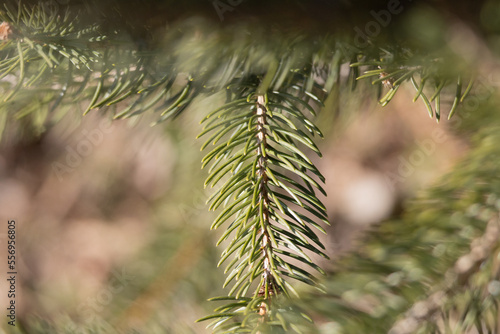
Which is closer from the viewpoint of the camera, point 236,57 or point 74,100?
point 236,57

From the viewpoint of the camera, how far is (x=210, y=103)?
498mm

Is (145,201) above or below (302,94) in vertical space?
below

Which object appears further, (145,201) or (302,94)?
(145,201)

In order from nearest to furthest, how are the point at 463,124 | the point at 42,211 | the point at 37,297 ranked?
the point at 463,124, the point at 37,297, the point at 42,211

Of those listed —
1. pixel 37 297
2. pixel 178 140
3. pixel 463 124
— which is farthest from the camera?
pixel 37 297

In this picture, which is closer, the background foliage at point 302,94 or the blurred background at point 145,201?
the background foliage at point 302,94

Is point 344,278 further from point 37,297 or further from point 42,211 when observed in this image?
point 42,211

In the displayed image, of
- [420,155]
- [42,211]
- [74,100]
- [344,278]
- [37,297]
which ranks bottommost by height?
[37,297]

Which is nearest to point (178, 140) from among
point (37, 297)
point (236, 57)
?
point (236, 57)

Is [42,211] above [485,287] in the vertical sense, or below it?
below

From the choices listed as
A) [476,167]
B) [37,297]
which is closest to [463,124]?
[476,167]

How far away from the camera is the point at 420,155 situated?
1009 millimetres

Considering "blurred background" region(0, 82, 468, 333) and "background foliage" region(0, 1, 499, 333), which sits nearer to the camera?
"background foliage" region(0, 1, 499, 333)

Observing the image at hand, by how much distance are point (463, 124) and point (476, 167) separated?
0.08 metres
